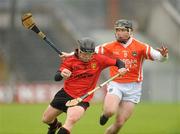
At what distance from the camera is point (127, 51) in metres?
14.0

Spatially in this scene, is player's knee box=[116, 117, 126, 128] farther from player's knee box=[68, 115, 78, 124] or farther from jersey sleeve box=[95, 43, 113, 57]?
player's knee box=[68, 115, 78, 124]

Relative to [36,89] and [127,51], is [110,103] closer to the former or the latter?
[127,51]

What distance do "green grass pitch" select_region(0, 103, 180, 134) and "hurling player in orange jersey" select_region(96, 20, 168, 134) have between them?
145 inches

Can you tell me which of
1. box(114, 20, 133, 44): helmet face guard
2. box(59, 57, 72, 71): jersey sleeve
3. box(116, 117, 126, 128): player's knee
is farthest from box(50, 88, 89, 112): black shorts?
box(114, 20, 133, 44): helmet face guard

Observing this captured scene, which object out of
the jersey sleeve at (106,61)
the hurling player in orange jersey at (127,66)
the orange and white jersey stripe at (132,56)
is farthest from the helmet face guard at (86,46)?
the orange and white jersey stripe at (132,56)

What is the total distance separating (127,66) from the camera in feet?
45.8

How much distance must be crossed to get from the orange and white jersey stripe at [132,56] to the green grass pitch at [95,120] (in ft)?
12.2

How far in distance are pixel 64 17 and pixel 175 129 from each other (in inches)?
581

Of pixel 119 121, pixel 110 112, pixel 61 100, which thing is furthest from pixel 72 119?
pixel 119 121

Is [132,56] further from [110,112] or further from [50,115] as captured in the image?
[50,115]

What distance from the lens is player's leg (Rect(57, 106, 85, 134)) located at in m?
12.4

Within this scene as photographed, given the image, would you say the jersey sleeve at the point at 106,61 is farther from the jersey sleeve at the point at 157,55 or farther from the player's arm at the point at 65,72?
the jersey sleeve at the point at 157,55

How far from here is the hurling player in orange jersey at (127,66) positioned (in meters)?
13.9

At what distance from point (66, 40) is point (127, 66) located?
18109 mm
